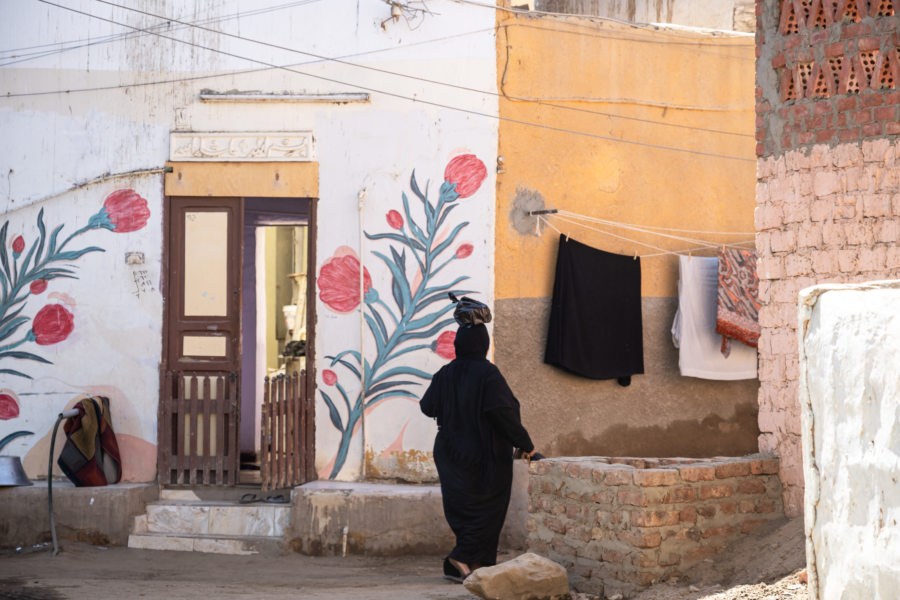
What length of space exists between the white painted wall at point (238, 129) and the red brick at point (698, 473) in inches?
119

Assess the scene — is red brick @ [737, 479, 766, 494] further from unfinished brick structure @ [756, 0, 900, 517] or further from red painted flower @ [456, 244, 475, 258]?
red painted flower @ [456, 244, 475, 258]

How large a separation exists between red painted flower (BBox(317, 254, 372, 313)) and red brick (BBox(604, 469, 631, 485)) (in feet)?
10.6

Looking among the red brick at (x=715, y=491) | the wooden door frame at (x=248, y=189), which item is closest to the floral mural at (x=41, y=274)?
the wooden door frame at (x=248, y=189)

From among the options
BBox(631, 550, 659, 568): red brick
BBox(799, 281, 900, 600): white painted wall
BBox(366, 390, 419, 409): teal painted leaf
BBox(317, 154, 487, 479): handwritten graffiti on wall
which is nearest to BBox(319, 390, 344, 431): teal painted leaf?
BBox(317, 154, 487, 479): handwritten graffiti on wall

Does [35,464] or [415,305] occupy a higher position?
[415,305]

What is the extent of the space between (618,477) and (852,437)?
2.06 m

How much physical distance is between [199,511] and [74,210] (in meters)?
2.45

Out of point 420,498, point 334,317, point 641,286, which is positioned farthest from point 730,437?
point 334,317

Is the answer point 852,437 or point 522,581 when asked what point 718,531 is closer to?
point 522,581

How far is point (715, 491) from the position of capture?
205 inches

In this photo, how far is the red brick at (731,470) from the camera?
5211 mm

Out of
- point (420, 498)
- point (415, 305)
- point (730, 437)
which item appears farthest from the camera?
point (730, 437)

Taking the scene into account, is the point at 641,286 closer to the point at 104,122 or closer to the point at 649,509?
the point at 649,509

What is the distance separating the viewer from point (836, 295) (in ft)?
10.9
